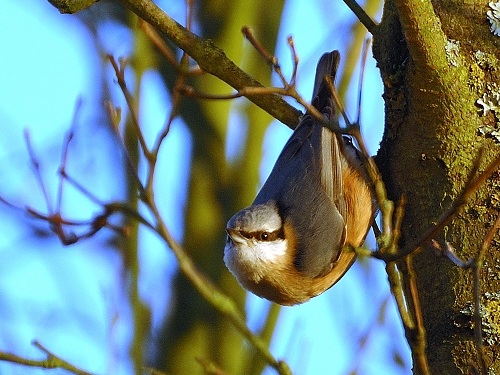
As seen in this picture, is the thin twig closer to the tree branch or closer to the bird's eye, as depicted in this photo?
the tree branch

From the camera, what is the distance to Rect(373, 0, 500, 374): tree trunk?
2.31m

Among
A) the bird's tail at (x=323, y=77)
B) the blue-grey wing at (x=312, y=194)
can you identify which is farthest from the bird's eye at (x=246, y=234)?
the bird's tail at (x=323, y=77)

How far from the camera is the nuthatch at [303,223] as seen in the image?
350 cm

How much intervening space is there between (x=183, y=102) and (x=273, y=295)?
2.26 m

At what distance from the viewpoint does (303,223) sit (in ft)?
11.9

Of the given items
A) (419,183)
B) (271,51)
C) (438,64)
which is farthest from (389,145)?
(271,51)

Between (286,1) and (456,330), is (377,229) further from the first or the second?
(286,1)

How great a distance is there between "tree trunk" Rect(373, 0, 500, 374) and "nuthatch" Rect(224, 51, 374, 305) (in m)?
0.90

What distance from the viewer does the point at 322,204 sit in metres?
3.66

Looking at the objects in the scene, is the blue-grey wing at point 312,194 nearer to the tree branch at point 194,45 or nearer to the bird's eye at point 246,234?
the bird's eye at point 246,234

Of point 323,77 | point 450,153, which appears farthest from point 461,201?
point 323,77

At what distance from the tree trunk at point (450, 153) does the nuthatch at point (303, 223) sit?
90cm

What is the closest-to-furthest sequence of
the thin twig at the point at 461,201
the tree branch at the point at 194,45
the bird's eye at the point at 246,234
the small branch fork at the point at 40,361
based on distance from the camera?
1. the thin twig at the point at 461,201
2. the small branch fork at the point at 40,361
3. the tree branch at the point at 194,45
4. the bird's eye at the point at 246,234

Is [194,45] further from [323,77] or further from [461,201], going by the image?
[323,77]
